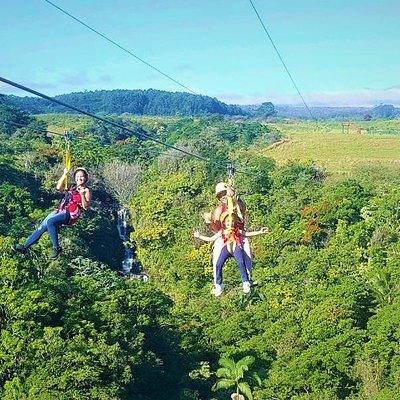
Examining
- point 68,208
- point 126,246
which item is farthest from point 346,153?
point 68,208

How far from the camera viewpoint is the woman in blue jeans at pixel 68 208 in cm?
1152

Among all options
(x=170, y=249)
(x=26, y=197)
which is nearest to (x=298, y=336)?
(x=170, y=249)

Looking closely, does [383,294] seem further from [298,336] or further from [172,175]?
[172,175]

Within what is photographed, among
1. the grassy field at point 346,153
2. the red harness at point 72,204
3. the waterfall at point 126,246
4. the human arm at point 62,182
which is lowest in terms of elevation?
the waterfall at point 126,246

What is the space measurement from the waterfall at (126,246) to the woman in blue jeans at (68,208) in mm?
38082

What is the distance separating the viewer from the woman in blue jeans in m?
11.5

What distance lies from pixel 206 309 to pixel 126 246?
22.1 metres

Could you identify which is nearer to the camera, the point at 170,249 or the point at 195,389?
the point at 195,389

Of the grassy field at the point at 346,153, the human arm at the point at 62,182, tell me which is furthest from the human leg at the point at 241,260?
the grassy field at the point at 346,153

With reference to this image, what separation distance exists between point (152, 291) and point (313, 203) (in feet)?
67.7

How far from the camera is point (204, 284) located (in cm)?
4125

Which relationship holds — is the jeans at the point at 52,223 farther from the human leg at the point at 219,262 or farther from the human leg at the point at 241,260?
the human leg at the point at 241,260

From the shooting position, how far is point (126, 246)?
55.3 m

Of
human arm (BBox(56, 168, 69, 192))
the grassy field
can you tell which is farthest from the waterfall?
human arm (BBox(56, 168, 69, 192))
